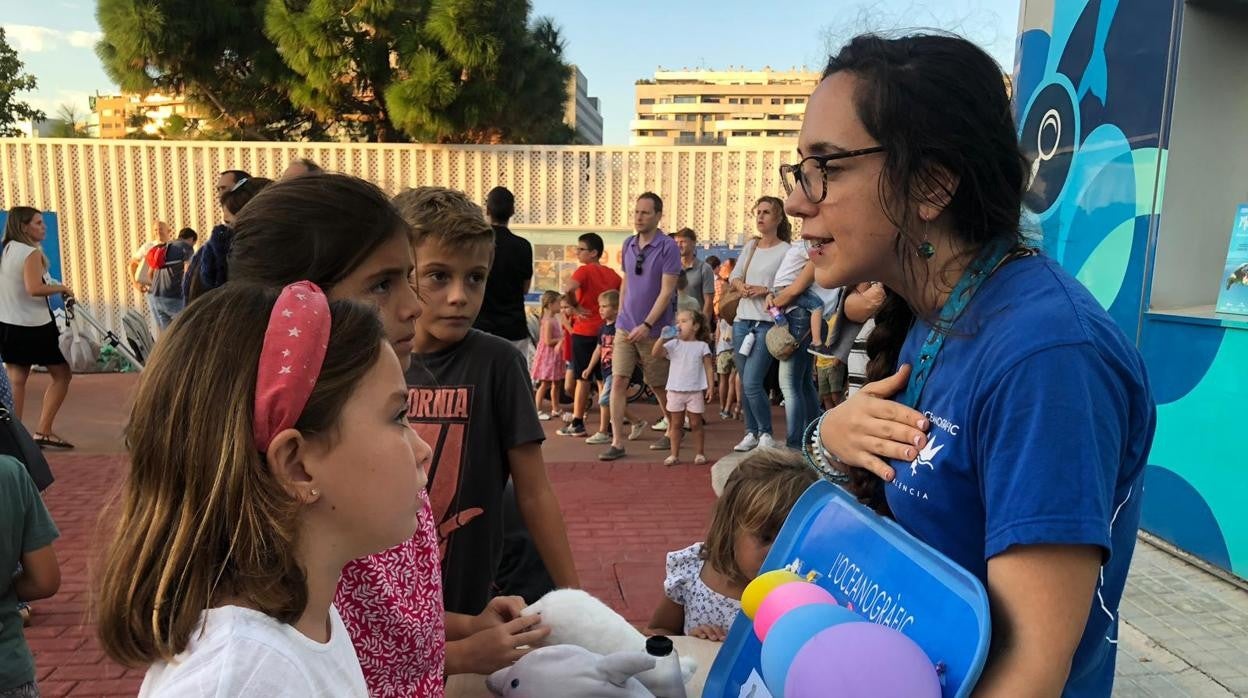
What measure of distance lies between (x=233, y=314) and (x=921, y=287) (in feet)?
3.12

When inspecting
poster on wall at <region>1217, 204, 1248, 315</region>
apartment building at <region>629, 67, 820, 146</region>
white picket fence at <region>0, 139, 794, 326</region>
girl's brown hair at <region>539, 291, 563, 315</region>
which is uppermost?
apartment building at <region>629, 67, 820, 146</region>

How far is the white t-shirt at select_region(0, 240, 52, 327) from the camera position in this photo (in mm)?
6594

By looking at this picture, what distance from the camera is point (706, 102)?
13300 cm

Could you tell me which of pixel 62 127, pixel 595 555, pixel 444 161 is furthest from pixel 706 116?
pixel 595 555

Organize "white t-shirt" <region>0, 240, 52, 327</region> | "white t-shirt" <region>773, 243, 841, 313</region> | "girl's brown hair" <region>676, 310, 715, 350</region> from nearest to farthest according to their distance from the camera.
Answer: "white t-shirt" <region>773, 243, 841, 313</region>
"white t-shirt" <region>0, 240, 52, 327</region>
"girl's brown hair" <region>676, 310, 715, 350</region>

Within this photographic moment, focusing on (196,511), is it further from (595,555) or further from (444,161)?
(444,161)

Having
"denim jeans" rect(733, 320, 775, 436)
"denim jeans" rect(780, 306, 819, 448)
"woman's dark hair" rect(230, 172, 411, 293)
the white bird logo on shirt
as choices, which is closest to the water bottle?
the white bird logo on shirt

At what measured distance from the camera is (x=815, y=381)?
21.4ft

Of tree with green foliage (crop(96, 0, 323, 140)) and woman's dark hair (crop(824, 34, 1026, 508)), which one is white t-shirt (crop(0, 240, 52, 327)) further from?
tree with green foliage (crop(96, 0, 323, 140))

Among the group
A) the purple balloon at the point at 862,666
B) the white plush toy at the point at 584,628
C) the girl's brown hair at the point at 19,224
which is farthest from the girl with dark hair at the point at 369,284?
the girl's brown hair at the point at 19,224

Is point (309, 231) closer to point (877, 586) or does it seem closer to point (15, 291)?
point (877, 586)

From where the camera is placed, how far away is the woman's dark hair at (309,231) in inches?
60.4

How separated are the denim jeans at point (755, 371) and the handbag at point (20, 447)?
178 inches

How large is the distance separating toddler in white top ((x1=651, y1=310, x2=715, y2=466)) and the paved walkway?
1.00ft
